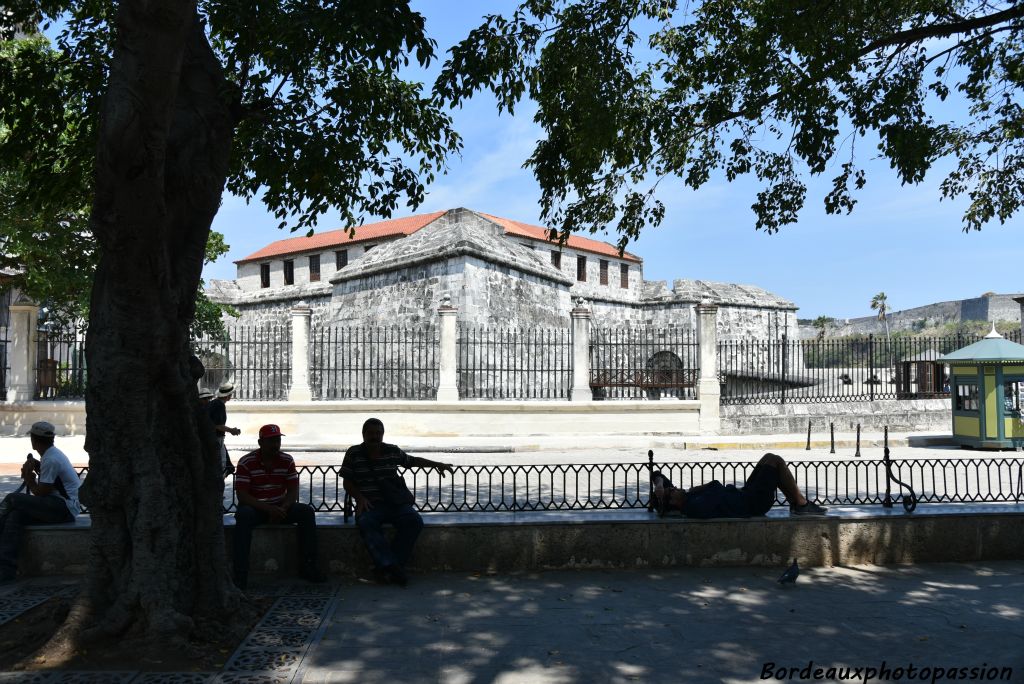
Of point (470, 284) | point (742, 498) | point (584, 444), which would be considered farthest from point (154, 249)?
point (470, 284)

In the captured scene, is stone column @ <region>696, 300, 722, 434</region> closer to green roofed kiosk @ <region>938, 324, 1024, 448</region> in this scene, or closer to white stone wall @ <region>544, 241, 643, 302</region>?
green roofed kiosk @ <region>938, 324, 1024, 448</region>

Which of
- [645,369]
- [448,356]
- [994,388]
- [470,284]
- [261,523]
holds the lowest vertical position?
[261,523]

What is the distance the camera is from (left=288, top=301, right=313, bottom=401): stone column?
16469mm

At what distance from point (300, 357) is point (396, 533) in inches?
460

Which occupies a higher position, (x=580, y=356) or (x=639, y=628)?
(x=580, y=356)

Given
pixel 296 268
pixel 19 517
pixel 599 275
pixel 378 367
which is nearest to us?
pixel 19 517

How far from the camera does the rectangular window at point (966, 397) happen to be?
15023 mm

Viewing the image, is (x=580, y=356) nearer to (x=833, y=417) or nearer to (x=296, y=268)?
(x=833, y=417)

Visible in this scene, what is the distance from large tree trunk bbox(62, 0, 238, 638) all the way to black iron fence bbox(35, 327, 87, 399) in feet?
44.5

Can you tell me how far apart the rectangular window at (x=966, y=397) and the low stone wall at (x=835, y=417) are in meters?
2.19

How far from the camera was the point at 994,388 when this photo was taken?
14.6m

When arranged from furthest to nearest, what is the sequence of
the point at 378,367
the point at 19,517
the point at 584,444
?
the point at 378,367 → the point at 584,444 → the point at 19,517

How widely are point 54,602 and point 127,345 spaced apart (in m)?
1.94

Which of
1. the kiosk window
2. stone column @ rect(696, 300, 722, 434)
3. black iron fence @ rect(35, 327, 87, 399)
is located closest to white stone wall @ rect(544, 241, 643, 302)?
stone column @ rect(696, 300, 722, 434)
